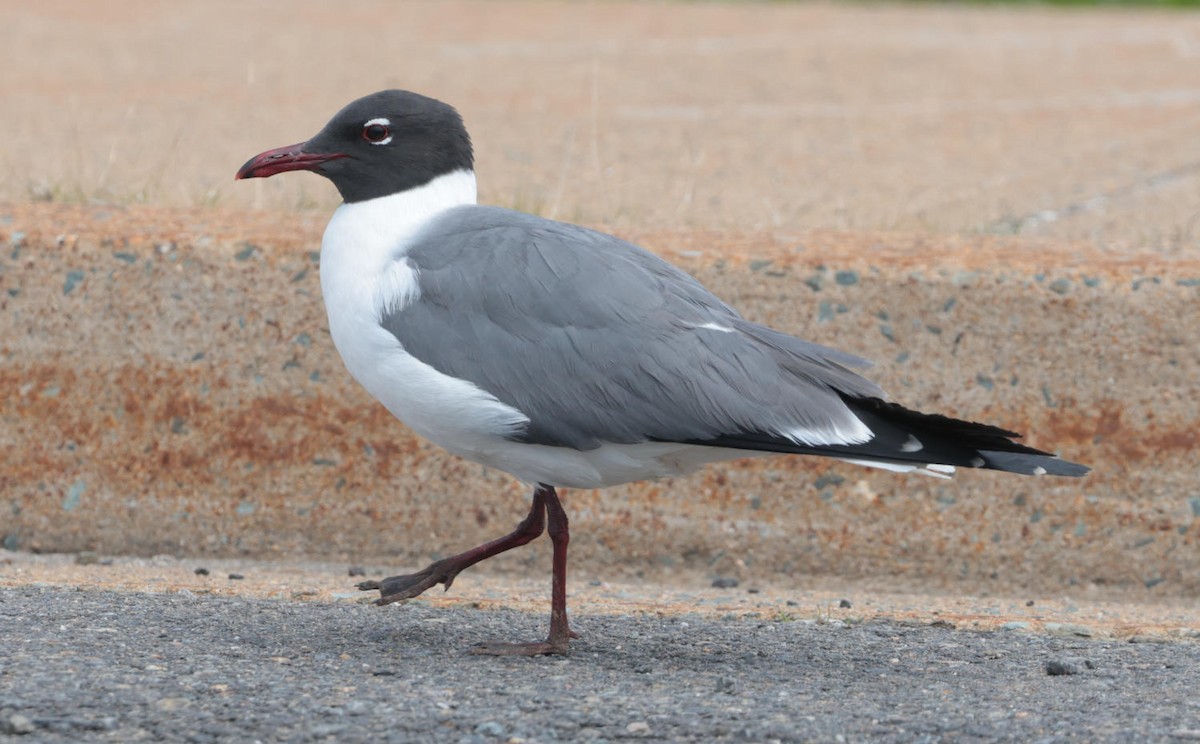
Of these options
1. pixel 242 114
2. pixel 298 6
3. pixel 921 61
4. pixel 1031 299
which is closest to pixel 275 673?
pixel 1031 299

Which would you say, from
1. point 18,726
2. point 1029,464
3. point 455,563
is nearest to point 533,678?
point 455,563

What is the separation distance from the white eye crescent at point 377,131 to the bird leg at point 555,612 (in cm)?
104

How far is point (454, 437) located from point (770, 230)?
295cm

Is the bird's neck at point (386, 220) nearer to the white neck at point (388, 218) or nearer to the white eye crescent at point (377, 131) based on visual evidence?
the white neck at point (388, 218)

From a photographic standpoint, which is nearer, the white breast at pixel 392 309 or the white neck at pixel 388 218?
the white breast at pixel 392 309

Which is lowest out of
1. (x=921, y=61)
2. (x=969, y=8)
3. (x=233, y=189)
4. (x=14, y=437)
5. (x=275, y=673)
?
(x=275, y=673)

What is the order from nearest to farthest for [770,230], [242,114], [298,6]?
[770,230]
[242,114]
[298,6]

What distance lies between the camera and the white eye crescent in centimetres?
462

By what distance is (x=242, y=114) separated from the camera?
10000mm

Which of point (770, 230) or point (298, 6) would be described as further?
point (298, 6)

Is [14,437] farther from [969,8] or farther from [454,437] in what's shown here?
[969,8]

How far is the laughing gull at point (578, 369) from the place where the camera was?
13.5 feet

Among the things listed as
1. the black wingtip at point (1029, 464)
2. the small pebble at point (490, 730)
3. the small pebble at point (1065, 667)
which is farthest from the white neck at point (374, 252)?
the small pebble at point (1065, 667)

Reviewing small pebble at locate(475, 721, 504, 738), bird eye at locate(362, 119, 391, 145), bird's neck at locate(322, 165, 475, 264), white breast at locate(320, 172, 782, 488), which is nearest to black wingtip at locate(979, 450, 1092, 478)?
white breast at locate(320, 172, 782, 488)
